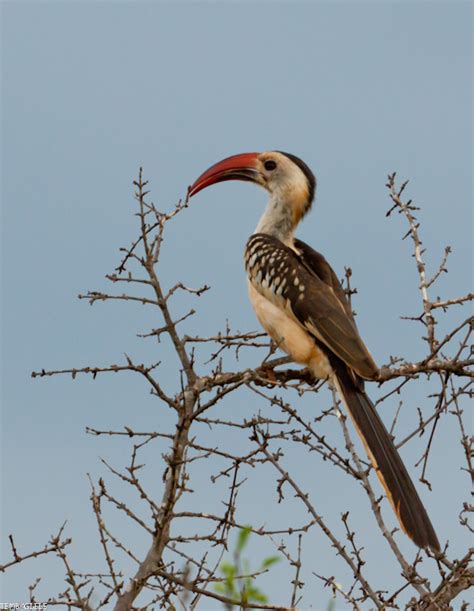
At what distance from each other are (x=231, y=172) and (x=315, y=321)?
217cm

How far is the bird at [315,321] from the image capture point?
15.7ft

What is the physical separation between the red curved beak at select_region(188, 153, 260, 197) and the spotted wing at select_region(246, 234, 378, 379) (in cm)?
92

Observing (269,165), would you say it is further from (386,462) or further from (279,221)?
(386,462)

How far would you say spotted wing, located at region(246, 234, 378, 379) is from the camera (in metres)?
5.24

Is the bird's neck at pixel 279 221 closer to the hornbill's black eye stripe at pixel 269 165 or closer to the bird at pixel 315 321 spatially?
the bird at pixel 315 321

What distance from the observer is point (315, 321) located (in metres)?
5.41

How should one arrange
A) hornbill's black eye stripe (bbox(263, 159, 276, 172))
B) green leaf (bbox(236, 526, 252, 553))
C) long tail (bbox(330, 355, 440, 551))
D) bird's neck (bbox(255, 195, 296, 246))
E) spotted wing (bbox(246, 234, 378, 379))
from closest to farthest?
green leaf (bbox(236, 526, 252, 553))
long tail (bbox(330, 355, 440, 551))
spotted wing (bbox(246, 234, 378, 379))
bird's neck (bbox(255, 195, 296, 246))
hornbill's black eye stripe (bbox(263, 159, 276, 172))

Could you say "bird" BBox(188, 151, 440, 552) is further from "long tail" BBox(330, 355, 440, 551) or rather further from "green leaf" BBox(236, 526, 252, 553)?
"green leaf" BBox(236, 526, 252, 553)

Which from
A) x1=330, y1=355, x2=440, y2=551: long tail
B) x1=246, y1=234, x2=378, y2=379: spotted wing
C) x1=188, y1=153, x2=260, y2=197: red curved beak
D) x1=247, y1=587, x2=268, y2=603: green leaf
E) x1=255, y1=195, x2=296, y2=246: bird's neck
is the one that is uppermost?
x1=188, y1=153, x2=260, y2=197: red curved beak

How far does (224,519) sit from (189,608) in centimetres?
47

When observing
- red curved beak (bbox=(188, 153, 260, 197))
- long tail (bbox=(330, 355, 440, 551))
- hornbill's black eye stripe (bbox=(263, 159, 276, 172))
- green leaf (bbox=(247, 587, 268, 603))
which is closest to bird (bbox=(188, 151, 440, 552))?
long tail (bbox=(330, 355, 440, 551))

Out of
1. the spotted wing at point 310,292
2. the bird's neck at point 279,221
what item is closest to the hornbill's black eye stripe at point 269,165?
the bird's neck at point 279,221

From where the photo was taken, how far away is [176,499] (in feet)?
13.5

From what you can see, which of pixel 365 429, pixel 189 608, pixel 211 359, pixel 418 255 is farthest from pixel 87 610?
pixel 418 255
